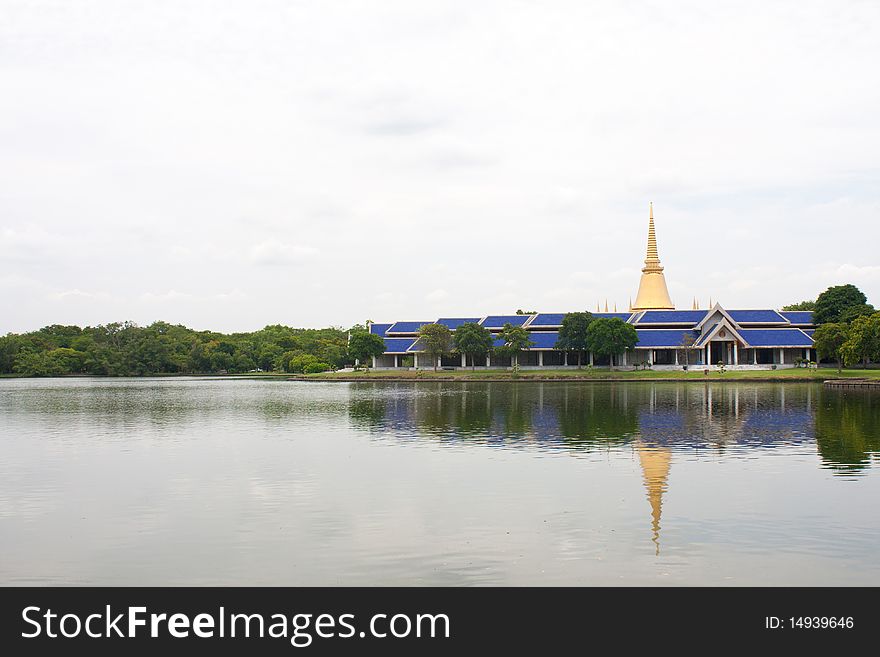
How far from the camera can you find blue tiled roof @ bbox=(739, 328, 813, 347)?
77438mm

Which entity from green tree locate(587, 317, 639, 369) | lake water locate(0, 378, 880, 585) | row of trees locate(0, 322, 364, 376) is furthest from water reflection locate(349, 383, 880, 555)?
row of trees locate(0, 322, 364, 376)

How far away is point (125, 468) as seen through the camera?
21375 mm

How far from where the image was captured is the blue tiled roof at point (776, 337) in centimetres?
7744

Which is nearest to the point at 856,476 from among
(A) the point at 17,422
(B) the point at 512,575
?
(B) the point at 512,575

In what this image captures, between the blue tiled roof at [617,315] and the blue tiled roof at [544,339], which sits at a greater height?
the blue tiled roof at [617,315]

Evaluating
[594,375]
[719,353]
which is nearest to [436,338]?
[594,375]

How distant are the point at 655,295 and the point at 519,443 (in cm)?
7252

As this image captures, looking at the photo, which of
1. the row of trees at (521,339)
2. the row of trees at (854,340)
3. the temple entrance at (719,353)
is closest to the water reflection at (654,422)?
the row of trees at (854,340)

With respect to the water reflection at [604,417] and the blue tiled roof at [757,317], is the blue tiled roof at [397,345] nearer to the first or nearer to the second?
the blue tiled roof at [757,317]

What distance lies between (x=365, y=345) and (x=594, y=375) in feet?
80.5

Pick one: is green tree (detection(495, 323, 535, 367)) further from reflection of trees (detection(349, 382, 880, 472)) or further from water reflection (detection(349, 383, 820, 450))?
reflection of trees (detection(349, 382, 880, 472))

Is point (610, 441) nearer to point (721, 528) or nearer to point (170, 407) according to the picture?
point (721, 528)

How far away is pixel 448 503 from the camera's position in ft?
53.0

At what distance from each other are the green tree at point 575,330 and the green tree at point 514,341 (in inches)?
140
